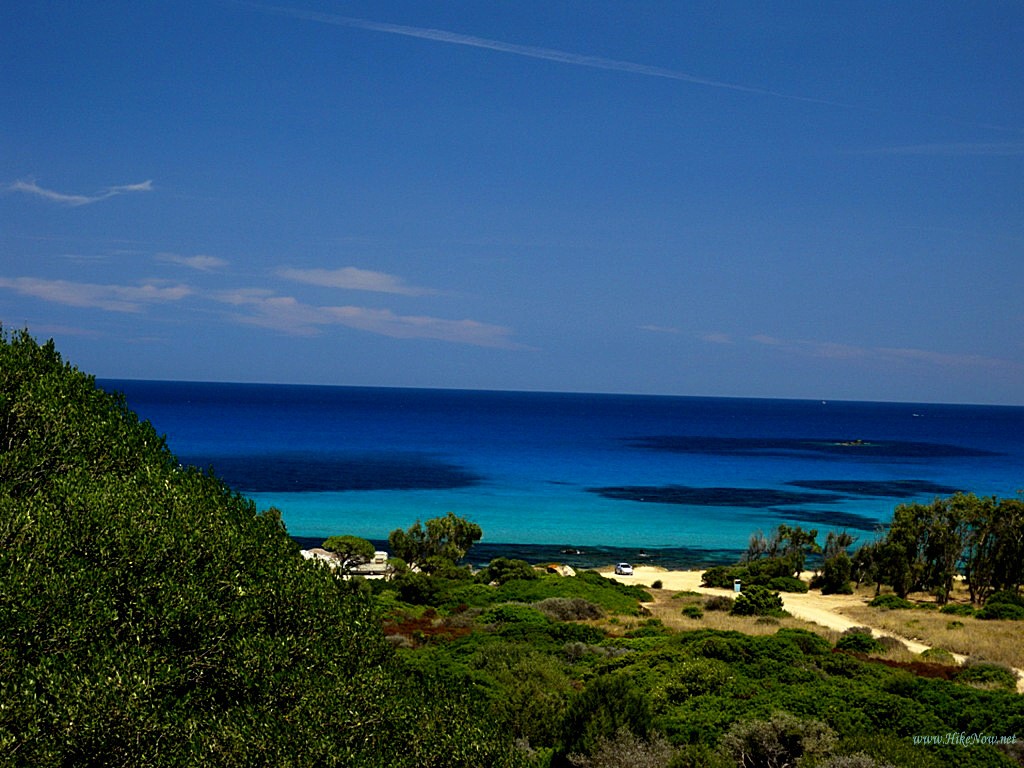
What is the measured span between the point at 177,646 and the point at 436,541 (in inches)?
1946

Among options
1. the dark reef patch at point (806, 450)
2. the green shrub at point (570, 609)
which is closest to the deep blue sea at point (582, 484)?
the dark reef patch at point (806, 450)

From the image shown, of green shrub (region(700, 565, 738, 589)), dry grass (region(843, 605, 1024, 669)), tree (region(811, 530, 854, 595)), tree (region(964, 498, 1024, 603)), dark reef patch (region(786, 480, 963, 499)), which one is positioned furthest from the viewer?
dark reef patch (region(786, 480, 963, 499))

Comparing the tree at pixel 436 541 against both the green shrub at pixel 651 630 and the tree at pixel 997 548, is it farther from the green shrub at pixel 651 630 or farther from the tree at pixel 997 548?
the tree at pixel 997 548

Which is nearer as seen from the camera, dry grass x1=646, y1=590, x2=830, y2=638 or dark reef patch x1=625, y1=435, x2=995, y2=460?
dry grass x1=646, y1=590, x2=830, y2=638

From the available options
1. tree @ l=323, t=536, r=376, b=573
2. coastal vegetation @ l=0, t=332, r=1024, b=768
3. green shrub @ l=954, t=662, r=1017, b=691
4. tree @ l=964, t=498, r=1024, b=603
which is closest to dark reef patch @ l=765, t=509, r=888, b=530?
tree @ l=964, t=498, r=1024, b=603

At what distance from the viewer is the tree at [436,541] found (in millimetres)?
59219

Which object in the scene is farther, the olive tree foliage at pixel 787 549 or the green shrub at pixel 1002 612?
the olive tree foliage at pixel 787 549

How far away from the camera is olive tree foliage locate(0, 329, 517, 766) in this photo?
9422 millimetres

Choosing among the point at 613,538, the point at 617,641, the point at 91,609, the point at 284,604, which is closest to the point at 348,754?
the point at 284,604

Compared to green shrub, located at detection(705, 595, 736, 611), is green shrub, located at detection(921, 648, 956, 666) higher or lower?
higher

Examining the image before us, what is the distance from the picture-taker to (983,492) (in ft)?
371

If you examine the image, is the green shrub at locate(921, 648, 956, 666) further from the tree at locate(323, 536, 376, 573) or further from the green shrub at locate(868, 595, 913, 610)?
the tree at locate(323, 536, 376, 573)

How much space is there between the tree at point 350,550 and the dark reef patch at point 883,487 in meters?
79.8

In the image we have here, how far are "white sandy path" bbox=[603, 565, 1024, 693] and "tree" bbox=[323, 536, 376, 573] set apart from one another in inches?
661
